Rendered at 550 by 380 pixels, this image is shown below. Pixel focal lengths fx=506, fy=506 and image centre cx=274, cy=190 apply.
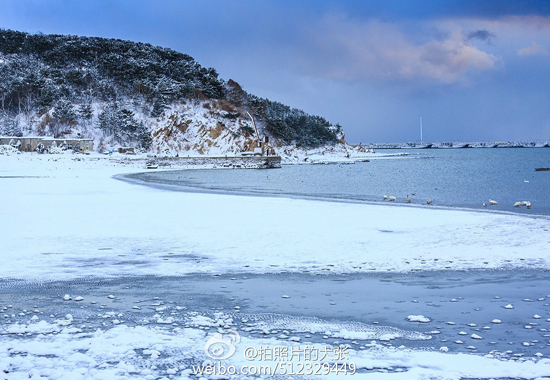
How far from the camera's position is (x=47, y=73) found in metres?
125

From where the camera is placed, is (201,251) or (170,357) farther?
(201,251)

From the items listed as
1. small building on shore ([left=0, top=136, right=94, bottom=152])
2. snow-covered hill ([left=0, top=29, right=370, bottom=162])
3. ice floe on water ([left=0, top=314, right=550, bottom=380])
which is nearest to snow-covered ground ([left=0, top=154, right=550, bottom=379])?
ice floe on water ([left=0, top=314, right=550, bottom=380])

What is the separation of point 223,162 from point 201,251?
85407 mm

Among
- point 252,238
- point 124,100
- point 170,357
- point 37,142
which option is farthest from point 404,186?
point 124,100

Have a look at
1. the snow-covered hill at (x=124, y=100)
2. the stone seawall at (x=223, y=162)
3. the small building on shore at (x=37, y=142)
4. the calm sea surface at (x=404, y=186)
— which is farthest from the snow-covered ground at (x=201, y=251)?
the snow-covered hill at (x=124, y=100)

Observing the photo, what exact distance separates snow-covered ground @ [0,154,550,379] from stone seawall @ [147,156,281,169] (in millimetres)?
64445

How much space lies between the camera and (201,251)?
12.6m

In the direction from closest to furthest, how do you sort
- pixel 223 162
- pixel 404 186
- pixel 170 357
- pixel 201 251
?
pixel 170 357, pixel 201 251, pixel 404 186, pixel 223 162

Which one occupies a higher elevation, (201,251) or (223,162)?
(223,162)

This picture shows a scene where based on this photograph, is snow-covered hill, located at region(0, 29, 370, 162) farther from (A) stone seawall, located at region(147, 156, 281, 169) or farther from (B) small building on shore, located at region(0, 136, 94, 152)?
(A) stone seawall, located at region(147, 156, 281, 169)

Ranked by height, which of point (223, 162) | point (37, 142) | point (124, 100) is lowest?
point (223, 162)

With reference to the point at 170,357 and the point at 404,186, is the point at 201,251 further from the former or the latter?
the point at 404,186

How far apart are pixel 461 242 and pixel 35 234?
A: 1203 centimetres

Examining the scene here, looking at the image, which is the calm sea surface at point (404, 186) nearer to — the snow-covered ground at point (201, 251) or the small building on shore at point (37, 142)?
the snow-covered ground at point (201, 251)
